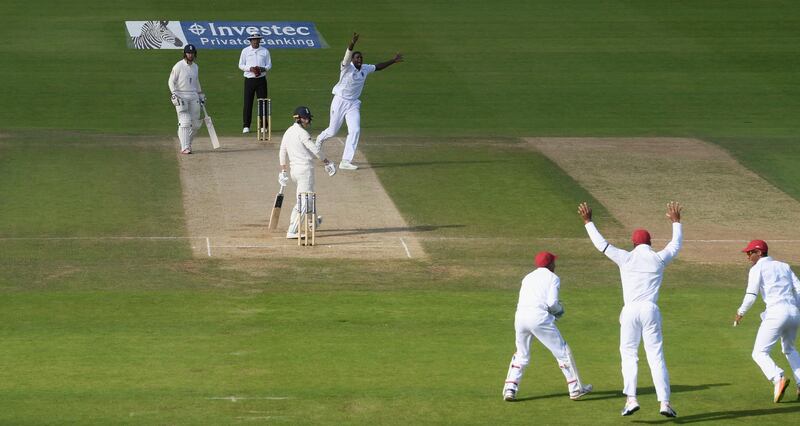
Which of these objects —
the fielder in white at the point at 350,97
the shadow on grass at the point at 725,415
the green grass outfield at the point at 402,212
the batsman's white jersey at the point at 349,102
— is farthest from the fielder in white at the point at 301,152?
the shadow on grass at the point at 725,415

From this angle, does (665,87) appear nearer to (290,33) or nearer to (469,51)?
(469,51)

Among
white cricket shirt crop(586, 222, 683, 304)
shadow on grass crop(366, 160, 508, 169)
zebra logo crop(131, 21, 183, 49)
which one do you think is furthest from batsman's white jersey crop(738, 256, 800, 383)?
zebra logo crop(131, 21, 183, 49)

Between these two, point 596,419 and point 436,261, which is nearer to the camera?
point 596,419

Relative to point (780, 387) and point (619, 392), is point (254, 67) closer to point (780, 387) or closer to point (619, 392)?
point (619, 392)

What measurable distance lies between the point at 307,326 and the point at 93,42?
25623mm

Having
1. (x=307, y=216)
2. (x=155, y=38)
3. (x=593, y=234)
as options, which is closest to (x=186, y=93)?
(x=307, y=216)

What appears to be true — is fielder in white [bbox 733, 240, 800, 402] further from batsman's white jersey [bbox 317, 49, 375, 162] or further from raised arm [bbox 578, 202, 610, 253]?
batsman's white jersey [bbox 317, 49, 375, 162]

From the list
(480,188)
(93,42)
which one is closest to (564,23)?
(93,42)

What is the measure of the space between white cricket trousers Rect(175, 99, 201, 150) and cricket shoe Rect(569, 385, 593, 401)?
50.4 ft

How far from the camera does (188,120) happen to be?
1148 inches

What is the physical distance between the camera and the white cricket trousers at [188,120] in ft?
94.6

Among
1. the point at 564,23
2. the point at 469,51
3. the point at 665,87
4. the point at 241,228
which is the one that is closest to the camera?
the point at 241,228

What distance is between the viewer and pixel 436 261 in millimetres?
22000

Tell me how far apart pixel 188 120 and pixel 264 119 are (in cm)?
247
